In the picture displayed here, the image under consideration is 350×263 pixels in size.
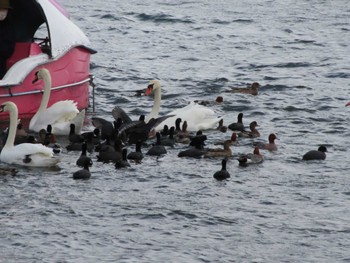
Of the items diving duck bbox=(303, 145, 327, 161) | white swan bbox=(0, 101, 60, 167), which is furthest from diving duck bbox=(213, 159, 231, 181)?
white swan bbox=(0, 101, 60, 167)

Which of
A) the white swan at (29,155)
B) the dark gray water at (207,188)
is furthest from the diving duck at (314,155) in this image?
the white swan at (29,155)

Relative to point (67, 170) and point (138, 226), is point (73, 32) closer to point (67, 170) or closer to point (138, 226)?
point (67, 170)

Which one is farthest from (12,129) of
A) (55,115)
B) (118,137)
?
(55,115)

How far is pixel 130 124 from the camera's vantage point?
23.0 metres

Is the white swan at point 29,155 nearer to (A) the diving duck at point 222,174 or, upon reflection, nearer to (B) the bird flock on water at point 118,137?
(B) the bird flock on water at point 118,137

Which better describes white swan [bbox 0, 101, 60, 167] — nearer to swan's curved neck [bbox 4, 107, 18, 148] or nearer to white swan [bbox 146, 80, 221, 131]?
swan's curved neck [bbox 4, 107, 18, 148]

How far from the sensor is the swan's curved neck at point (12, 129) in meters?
21.3

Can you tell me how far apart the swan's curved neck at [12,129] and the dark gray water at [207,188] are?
2.29 ft

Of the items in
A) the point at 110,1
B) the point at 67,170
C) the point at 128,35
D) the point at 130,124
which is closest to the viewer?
the point at 67,170

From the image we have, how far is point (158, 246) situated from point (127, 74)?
13.7m

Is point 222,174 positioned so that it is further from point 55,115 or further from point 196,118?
point 55,115

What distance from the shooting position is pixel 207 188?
2003cm

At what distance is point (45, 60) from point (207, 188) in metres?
5.47

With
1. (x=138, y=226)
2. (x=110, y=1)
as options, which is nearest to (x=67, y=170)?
(x=138, y=226)
